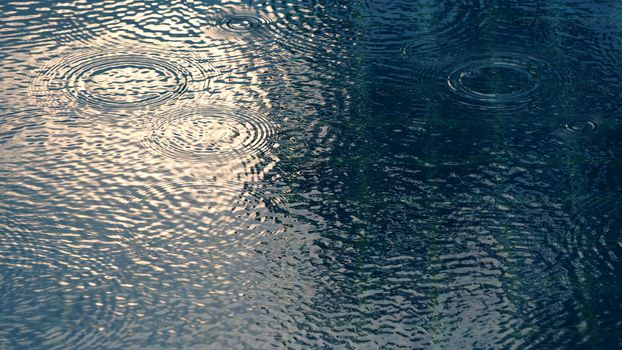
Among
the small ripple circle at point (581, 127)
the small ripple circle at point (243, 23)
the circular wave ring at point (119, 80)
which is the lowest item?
the circular wave ring at point (119, 80)

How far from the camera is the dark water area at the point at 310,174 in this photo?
16.6 feet

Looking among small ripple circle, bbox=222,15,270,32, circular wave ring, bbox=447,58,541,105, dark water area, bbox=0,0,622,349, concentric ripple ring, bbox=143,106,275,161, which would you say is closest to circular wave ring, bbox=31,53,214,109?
dark water area, bbox=0,0,622,349

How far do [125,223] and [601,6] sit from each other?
3881 millimetres

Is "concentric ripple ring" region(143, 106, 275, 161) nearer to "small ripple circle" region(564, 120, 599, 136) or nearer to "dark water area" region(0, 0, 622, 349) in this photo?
"dark water area" region(0, 0, 622, 349)

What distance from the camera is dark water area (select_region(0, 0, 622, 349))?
5.05 m

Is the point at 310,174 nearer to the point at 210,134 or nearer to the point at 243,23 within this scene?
the point at 210,134

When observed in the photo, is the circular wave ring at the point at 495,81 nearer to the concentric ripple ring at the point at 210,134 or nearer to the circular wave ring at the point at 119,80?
the concentric ripple ring at the point at 210,134

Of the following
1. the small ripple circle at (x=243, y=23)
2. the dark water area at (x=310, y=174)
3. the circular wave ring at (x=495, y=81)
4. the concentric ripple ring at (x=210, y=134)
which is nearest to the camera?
the dark water area at (x=310, y=174)

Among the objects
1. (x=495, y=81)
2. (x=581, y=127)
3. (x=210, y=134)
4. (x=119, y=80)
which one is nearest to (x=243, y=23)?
(x=119, y=80)

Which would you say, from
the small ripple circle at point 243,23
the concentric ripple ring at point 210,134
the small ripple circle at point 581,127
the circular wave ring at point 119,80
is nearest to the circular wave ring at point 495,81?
the small ripple circle at point 581,127

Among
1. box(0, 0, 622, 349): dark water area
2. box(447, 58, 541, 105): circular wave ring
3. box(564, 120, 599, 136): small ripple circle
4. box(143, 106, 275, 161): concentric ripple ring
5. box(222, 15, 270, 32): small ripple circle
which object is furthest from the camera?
box(222, 15, 270, 32): small ripple circle

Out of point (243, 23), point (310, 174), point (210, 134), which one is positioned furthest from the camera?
point (243, 23)

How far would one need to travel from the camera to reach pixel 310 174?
19.6 ft

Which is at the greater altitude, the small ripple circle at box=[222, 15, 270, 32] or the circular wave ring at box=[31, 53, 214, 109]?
the small ripple circle at box=[222, 15, 270, 32]
